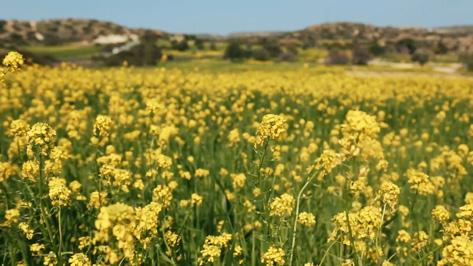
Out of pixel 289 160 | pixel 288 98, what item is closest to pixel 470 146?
pixel 289 160

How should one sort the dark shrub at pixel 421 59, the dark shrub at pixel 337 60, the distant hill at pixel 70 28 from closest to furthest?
the dark shrub at pixel 337 60 < the dark shrub at pixel 421 59 < the distant hill at pixel 70 28

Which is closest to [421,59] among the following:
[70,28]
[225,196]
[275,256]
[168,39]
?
[168,39]

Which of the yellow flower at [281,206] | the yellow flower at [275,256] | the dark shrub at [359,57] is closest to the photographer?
the yellow flower at [275,256]

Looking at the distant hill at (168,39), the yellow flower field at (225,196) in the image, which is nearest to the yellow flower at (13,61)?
the yellow flower field at (225,196)

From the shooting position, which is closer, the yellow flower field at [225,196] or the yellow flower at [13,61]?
the yellow flower field at [225,196]

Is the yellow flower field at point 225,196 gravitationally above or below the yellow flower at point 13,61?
below

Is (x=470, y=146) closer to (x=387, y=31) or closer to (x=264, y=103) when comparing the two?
(x=264, y=103)

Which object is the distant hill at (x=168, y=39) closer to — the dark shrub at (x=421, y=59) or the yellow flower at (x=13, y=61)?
the dark shrub at (x=421, y=59)

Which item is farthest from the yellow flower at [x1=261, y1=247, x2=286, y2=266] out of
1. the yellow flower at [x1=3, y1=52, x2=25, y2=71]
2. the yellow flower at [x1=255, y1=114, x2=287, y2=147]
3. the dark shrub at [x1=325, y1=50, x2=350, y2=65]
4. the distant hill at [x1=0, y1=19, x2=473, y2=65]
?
the distant hill at [x1=0, y1=19, x2=473, y2=65]

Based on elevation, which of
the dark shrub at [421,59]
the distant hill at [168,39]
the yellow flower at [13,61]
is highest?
the distant hill at [168,39]

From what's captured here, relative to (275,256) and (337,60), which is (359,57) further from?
(275,256)

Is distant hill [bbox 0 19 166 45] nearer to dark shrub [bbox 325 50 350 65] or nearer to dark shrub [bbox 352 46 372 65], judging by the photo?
dark shrub [bbox 352 46 372 65]

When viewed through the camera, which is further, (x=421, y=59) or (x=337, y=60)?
(x=421, y=59)

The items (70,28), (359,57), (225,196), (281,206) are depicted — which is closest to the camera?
(281,206)
